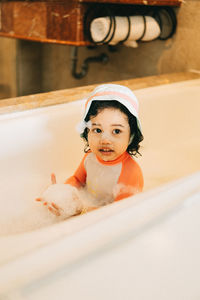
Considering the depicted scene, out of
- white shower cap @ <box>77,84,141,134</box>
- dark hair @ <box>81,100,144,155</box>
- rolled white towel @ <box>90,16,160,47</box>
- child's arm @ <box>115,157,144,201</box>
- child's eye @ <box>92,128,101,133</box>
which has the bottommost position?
child's arm @ <box>115,157,144,201</box>

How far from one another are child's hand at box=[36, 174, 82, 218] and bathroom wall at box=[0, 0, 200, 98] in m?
1.25

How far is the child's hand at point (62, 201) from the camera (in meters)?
0.95

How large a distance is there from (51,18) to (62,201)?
1.19 metres

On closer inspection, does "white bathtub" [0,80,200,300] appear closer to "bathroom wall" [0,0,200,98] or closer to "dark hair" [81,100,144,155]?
"dark hair" [81,100,144,155]

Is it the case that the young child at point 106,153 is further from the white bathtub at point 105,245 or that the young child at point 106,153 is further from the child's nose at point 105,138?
the white bathtub at point 105,245

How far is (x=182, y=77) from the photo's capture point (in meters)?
1.82

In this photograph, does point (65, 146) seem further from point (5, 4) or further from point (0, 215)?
point (5, 4)

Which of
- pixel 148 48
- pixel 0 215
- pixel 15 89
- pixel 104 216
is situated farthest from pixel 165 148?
pixel 15 89

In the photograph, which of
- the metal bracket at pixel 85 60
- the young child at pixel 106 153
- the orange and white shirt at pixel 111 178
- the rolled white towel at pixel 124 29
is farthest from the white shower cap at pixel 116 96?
the metal bracket at pixel 85 60

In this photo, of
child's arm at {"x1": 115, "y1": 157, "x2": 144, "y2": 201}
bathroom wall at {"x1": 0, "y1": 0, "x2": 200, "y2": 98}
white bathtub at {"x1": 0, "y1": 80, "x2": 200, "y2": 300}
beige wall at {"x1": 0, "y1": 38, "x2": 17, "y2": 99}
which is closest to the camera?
white bathtub at {"x1": 0, "y1": 80, "x2": 200, "y2": 300}

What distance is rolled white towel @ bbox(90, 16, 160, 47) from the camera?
1.66 m

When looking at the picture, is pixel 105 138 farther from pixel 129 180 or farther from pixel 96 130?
pixel 129 180

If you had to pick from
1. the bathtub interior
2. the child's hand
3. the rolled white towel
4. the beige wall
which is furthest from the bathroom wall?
the child's hand

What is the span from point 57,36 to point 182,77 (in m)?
0.70
